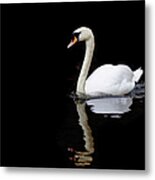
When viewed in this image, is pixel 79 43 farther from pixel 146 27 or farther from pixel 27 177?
pixel 27 177

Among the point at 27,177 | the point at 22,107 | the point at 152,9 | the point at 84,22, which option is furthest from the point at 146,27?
the point at 27,177

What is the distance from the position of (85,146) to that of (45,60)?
369 mm

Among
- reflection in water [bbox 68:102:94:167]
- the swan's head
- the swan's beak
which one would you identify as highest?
the swan's head

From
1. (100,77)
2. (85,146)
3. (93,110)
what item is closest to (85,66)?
A: (100,77)

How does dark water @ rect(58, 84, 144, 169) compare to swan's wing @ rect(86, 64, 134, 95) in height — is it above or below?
below

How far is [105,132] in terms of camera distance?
6.41ft

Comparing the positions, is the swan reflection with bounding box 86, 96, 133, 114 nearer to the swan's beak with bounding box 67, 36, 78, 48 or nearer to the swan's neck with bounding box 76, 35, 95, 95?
the swan's neck with bounding box 76, 35, 95, 95

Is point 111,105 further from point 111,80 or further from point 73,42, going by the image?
point 73,42

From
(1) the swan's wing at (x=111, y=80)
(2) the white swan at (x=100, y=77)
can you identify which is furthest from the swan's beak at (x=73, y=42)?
(1) the swan's wing at (x=111, y=80)

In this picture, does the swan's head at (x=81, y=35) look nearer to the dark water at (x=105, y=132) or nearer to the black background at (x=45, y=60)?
the black background at (x=45, y=60)

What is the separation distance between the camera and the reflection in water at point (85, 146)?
6.43 ft

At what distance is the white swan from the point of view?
77.0 inches

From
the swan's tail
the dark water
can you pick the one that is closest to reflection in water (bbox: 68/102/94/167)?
the dark water

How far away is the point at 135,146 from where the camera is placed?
193cm
